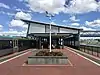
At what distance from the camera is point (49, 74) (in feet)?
42.0

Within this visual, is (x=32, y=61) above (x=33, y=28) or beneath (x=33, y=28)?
beneath

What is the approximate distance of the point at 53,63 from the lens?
18359mm

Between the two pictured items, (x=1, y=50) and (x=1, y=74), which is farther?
(x=1, y=50)

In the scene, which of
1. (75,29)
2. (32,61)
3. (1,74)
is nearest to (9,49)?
(32,61)

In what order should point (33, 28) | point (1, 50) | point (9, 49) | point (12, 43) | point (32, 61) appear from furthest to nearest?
point (33, 28), point (12, 43), point (9, 49), point (1, 50), point (32, 61)

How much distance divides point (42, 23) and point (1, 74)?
54718mm

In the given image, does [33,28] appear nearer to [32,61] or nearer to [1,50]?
[1,50]

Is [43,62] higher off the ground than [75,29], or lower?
lower

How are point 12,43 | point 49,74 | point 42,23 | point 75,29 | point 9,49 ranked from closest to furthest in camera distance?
point 49,74
point 9,49
point 12,43
point 75,29
point 42,23

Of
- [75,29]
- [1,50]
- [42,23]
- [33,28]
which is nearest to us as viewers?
[1,50]

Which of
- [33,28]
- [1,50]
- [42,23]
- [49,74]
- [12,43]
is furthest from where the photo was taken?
[33,28]

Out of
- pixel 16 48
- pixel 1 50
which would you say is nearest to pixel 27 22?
pixel 16 48

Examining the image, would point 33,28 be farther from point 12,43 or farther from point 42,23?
point 12,43

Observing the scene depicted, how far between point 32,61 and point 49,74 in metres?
5.72
